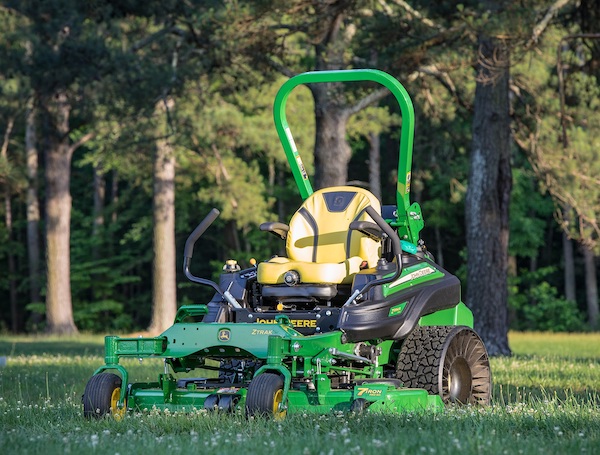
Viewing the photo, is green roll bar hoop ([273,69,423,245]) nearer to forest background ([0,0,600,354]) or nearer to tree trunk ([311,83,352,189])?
forest background ([0,0,600,354])

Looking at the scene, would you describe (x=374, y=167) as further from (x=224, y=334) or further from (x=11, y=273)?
(x=224, y=334)

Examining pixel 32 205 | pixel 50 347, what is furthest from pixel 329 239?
pixel 32 205

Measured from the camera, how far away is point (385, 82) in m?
9.21

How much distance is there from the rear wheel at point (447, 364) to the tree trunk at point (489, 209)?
813cm

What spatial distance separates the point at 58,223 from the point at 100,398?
23.7 meters

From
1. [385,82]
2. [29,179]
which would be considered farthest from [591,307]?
[385,82]

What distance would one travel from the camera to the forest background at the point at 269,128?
17.1m

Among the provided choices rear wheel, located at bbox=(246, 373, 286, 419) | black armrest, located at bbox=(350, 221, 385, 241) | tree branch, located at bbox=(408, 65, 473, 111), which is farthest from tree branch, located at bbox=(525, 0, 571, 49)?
rear wheel, located at bbox=(246, 373, 286, 419)

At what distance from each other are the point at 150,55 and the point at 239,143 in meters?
7.46

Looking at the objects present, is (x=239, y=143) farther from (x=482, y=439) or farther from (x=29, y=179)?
(x=482, y=439)

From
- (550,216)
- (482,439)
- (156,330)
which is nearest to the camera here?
(482,439)

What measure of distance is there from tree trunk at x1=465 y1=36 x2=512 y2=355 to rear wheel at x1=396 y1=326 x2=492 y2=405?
8133 millimetres

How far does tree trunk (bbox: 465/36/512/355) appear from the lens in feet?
55.4

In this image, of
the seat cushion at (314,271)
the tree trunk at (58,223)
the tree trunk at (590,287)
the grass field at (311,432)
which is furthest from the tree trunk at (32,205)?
the grass field at (311,432)
